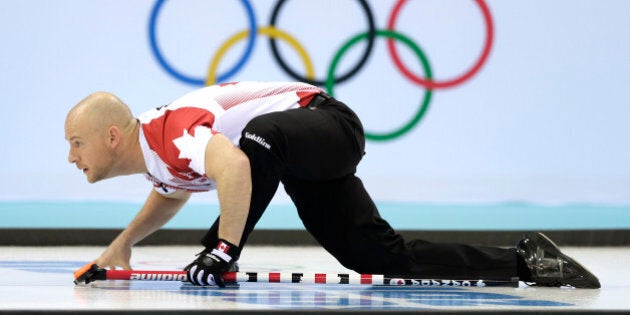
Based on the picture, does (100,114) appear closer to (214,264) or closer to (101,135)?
(101,135)

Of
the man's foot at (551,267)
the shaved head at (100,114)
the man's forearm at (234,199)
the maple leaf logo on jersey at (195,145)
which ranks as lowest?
the man's foot at (551,267)

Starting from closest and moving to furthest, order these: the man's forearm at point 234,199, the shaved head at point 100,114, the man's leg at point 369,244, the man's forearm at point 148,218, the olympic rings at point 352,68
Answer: the man's forearm at point 234,199 → the shaved head at point 100,114 → the man's leg at point 369,244 → the man's forearm at point 148,218 → the olympic rings at point 352,68

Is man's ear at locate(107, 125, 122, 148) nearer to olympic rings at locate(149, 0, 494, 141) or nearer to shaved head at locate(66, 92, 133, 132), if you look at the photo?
shaved head at locate(66, 92, 133, 132)

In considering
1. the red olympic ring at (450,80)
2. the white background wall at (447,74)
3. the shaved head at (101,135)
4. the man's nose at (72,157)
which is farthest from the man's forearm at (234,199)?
the red olympic ring at (450,80)

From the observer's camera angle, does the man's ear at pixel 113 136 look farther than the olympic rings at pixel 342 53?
No

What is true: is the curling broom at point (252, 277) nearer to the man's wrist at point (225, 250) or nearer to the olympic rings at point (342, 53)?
the man's wrist at point (225, 250)

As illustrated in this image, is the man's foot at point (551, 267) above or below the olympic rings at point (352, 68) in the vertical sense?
below

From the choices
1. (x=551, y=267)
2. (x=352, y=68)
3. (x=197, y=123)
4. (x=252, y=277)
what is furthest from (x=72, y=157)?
(x=352, y=68)

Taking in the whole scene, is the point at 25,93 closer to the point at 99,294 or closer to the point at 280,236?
the point at 280,236

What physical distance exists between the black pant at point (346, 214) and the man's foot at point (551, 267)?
0.19ft

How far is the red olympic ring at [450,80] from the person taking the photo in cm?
705

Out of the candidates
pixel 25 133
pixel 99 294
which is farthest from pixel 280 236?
pixel 99 294

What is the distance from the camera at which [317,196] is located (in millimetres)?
3625

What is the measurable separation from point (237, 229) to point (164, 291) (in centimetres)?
29
